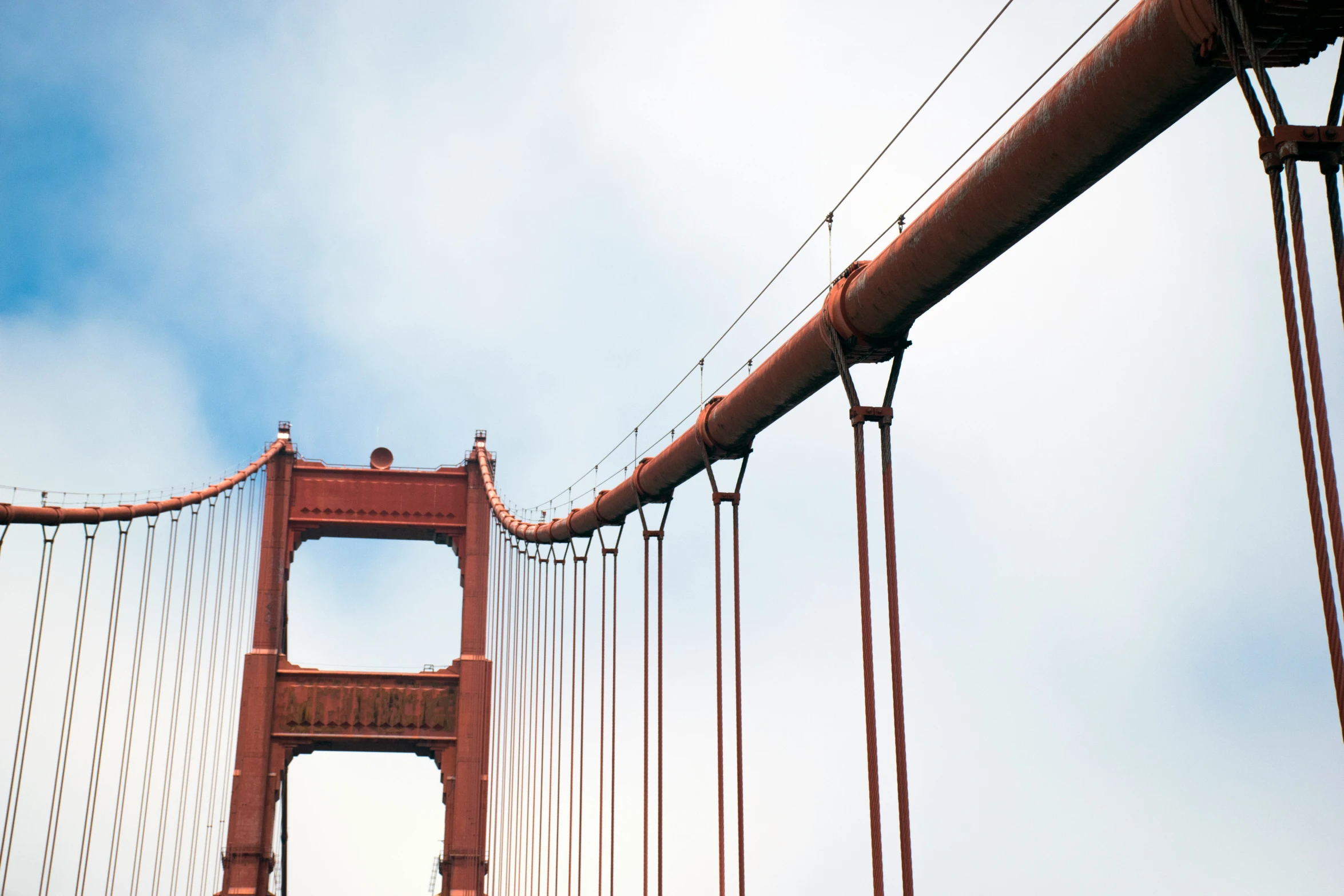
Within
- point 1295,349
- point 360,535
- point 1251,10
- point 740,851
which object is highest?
point 360,535

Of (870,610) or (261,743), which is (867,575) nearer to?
(870,610)

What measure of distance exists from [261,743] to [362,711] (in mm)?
1939

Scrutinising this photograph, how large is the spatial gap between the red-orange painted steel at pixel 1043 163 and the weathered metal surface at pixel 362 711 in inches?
774

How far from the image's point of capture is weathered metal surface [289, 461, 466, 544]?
29297mm

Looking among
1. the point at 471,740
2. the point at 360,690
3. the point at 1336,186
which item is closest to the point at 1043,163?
the point at 1336,186

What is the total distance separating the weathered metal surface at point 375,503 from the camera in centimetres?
2930

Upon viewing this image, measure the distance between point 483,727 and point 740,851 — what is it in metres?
18.4

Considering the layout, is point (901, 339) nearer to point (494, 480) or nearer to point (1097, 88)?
point (1097, 88)

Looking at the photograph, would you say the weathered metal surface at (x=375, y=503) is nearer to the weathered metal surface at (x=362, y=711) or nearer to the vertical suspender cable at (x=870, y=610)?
the weathered metal surface at (x=362, y=711)

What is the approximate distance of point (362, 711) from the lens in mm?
28031

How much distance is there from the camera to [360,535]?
29656 millimetres

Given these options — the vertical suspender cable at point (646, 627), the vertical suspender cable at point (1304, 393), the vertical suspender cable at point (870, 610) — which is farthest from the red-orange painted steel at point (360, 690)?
the vertical suspender cable at point (1304, 393)

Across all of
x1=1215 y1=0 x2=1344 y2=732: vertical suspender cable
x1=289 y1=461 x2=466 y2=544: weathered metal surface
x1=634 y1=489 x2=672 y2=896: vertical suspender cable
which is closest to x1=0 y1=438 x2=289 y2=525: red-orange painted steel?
x1=289 y1=461 x2=466 y2=544: weathered metal surface

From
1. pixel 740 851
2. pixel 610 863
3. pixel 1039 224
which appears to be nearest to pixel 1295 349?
pixel 1039 224
